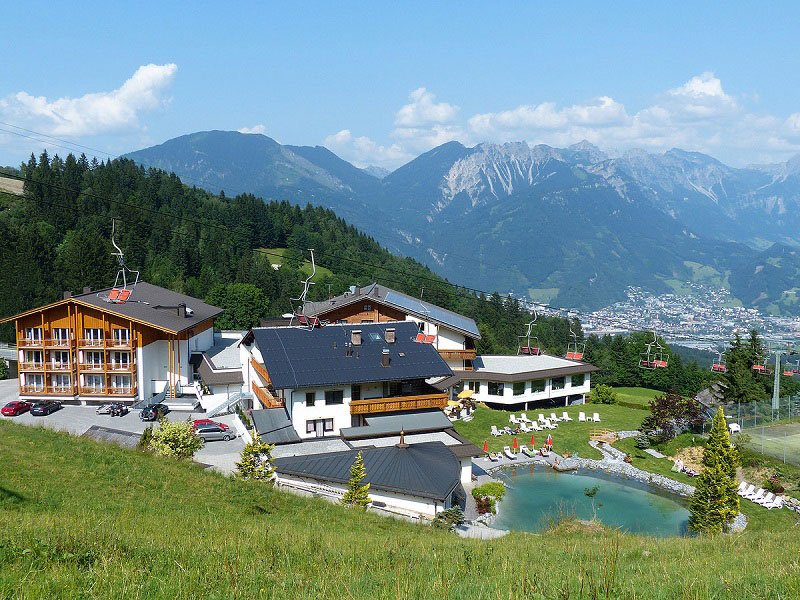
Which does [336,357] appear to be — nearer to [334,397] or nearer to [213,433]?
[334,397]

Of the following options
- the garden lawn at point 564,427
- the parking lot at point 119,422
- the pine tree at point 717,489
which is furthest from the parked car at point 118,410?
the pine tree at point 717,489

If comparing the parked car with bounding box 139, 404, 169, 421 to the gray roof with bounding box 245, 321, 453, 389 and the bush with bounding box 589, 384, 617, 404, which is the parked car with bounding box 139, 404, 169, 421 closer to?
the gray roof with bounding box 245, 321, 453, 389

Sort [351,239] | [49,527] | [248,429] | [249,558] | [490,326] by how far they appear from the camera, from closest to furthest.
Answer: [249,558] < [49,527] < [248,429] < [490,326] < [351,239]

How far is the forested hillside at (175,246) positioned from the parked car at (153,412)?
34.8 m

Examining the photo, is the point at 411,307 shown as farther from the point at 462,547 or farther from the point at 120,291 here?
the point at 462,547

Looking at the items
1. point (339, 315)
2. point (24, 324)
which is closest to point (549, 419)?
point (339, 315)

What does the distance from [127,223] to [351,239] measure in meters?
44.8

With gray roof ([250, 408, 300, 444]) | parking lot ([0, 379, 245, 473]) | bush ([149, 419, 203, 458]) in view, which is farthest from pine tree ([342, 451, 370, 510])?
parking lot ([0, 379, 245, 473])

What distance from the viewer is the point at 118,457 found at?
1873 cm

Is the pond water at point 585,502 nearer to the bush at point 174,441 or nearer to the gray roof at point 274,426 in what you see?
the gray roof at point 274,426

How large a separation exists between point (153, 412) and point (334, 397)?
12.3 meters

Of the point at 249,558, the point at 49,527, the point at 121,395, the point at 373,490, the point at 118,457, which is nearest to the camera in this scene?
the point at 249,558

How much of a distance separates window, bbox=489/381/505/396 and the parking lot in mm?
19309

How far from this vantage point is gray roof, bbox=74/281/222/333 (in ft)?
131
